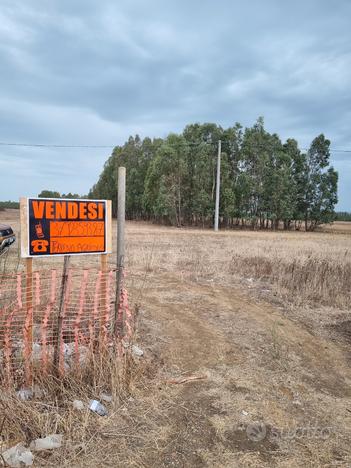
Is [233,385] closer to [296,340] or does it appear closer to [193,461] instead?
[193,461]

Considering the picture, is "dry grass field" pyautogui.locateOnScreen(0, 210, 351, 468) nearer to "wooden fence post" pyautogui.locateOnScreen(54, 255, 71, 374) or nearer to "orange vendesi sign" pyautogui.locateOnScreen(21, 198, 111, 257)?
"wooden fence post" pyautogui.locateOnScreen(54, 255, 71, 374)

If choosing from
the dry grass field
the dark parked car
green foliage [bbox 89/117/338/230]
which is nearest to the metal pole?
the dry grass field

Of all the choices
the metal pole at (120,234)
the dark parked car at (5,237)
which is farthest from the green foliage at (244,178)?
the metal pole at (120,234)

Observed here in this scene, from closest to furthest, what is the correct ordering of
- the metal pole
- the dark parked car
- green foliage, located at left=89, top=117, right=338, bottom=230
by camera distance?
the metal pole, the dark parked car, green foliage, located at left=89, top=117, right=338, bottom=230

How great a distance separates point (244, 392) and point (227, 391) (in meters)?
0.16

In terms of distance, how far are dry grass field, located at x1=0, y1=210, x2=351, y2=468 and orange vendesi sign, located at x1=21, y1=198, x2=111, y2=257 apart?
3.97 ft

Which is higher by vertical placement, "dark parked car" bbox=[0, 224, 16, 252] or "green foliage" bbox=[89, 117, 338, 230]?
"green foliage" bbox=[89, 117, 338, 230]

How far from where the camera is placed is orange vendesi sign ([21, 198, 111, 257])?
121 inches

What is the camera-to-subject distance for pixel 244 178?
35406 mm

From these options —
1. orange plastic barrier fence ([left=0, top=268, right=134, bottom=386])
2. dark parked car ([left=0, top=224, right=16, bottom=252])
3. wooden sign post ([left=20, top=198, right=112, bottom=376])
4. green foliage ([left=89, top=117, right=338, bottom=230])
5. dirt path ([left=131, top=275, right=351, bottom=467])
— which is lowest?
dirt path ([left=131, top=275, right=351, bottom=467])

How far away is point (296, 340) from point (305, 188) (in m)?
35.2

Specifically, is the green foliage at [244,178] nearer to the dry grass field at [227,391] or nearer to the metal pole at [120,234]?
the dry grass field at [227,391]

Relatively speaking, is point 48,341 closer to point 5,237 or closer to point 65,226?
point 65,226

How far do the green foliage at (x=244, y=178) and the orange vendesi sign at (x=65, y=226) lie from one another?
31.6m
